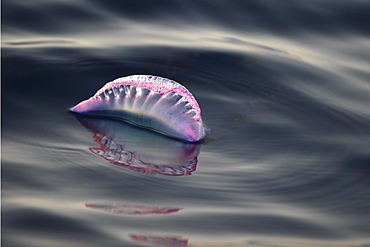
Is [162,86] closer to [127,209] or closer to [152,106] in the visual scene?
[152,106]

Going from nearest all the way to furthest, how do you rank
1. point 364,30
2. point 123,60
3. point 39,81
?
1. point 39,81
2. point 123,60
3. point 364,30

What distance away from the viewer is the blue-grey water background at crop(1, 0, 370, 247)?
159 cm

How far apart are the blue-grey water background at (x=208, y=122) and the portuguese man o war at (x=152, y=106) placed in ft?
0.26

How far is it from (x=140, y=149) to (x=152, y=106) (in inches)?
8.0

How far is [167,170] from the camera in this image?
6.28ft

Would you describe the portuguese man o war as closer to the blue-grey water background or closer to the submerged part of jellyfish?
the blue-grey water background

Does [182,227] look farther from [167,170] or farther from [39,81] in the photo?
[39,81]

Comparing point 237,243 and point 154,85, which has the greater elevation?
point 154,85

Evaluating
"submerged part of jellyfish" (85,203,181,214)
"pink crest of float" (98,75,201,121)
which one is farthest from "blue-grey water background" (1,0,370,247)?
"pink crest of float" (98,75,201,121)

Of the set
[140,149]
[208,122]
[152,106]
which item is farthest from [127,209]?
[208,122]

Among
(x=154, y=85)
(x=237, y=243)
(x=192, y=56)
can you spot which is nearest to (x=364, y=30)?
(x=192, y=56)

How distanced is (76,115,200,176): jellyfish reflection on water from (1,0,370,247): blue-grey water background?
0.09 feet

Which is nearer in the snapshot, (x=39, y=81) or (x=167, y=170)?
(x=167, y=170)

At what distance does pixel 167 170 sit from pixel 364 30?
207 centimetres
